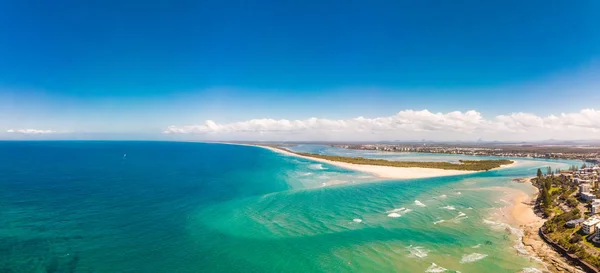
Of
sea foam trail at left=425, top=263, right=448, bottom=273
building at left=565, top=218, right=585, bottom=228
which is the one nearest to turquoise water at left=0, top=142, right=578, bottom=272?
sea foam trail at left=425, top=263, right=448, bottom=273

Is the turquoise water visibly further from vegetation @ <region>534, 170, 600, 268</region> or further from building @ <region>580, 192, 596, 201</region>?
building @ <region>580, 192, 596, 201</region>

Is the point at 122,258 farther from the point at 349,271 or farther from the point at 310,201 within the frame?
the point at 310,201

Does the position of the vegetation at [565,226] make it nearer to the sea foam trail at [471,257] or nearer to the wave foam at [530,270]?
the wave foam at [530,270]

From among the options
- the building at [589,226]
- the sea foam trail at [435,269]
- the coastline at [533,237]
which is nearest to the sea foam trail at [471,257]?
the sea foam trail at [435,269]

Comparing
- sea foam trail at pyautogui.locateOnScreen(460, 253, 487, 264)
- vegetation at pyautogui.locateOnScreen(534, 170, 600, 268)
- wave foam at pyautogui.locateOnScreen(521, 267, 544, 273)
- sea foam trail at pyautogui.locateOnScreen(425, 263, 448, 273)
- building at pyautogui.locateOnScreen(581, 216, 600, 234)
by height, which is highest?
building at pyautogui.locateOnScreen(581, 216, 600, 234)

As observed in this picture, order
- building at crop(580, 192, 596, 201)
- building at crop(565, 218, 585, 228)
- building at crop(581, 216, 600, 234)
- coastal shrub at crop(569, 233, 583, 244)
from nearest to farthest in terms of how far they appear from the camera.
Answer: coastal shrub at crop(569, 233, 583, 244) < building at crop(581, 216, 600, 234) < building at crop(565, 218, 585, 228) < building at crop(580, 192, 596, 201)

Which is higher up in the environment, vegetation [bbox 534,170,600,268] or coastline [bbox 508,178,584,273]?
vegetation [bbox 534,170,600,268]

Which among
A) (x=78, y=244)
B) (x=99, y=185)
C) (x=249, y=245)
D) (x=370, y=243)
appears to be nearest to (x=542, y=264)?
(x=370, y=243)
